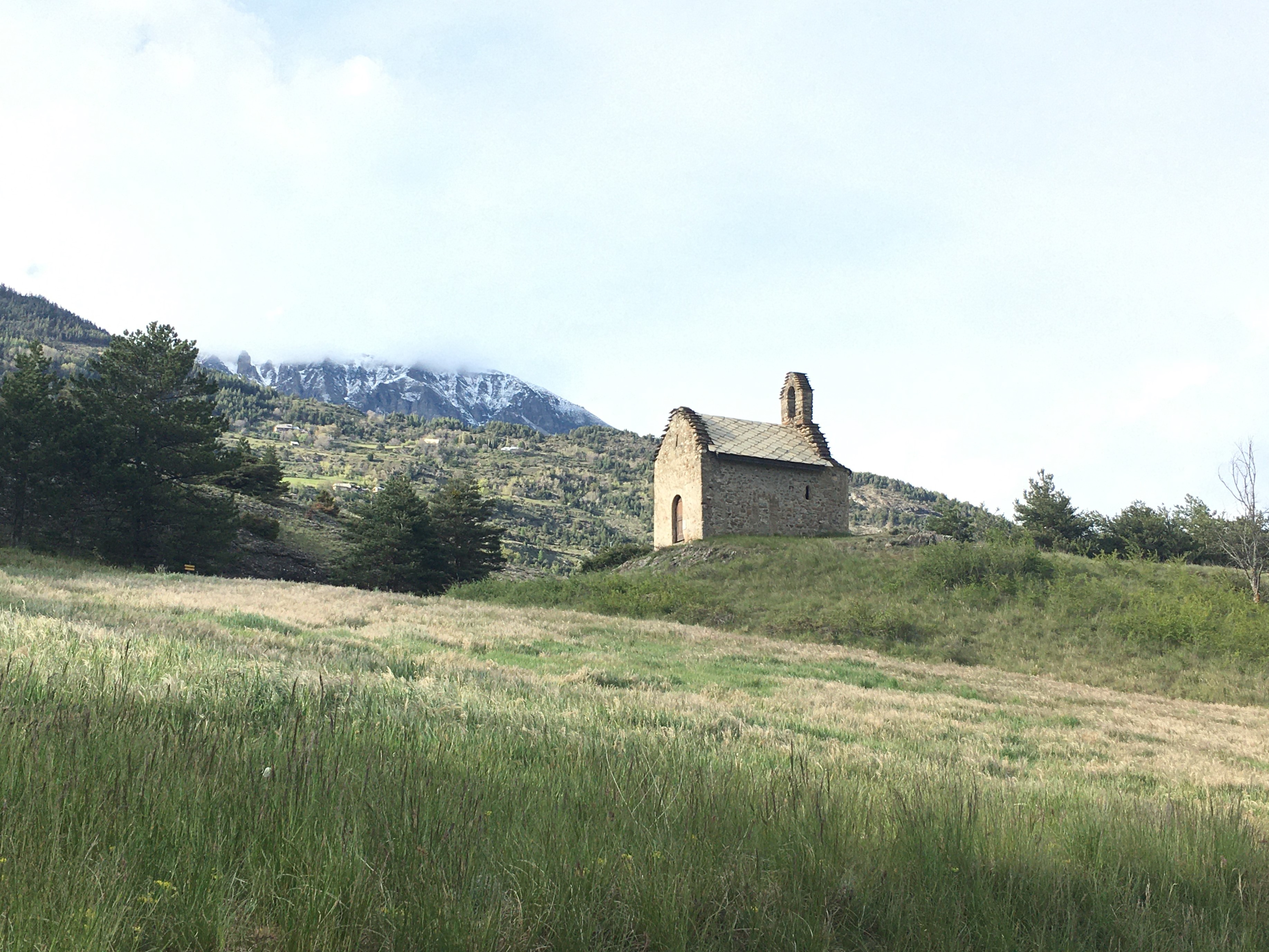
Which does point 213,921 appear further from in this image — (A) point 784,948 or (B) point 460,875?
(A) point 784,948

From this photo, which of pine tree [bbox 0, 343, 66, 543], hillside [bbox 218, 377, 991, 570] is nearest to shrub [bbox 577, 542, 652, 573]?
pine tree [bbox 0, 343, 66, 543]

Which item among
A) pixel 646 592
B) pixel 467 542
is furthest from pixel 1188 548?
pixel 467 542

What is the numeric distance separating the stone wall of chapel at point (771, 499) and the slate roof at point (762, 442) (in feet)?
1.48

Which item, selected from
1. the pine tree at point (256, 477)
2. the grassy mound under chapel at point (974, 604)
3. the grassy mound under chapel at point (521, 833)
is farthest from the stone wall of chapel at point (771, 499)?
the pine tree at point (256, 477)

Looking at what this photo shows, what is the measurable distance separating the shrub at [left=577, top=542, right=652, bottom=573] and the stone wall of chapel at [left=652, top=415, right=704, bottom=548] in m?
3.07

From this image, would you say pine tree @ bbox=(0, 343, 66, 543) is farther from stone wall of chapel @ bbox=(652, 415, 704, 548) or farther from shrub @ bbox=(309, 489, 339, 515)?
stone wall of chapel @ bbox=(652, 415, 704, 548)

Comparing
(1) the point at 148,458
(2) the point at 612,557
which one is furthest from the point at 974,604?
(1) the point at 148,458

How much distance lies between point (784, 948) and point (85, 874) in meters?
2.13

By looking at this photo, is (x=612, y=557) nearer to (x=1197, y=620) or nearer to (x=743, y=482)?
(x=743, y=482)

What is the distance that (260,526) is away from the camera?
47562 mm

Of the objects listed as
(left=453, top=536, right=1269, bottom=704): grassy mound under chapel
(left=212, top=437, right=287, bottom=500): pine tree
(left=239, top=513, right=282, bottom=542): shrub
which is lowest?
(left=453, top=536, right=1269, bottom=704): grassy mound under chapel

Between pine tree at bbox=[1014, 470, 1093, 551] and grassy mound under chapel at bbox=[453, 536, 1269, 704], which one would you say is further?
pine tree at bbox=[1014, 470, 1093, 551]

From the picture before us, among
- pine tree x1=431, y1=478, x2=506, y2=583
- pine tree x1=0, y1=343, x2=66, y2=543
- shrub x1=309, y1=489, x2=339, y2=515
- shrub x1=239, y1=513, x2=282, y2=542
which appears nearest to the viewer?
pine tree x1=0, y1=343, x2=66, y2=543

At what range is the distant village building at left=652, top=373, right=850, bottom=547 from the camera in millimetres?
36406
